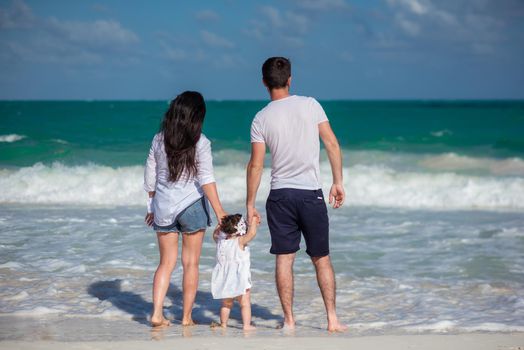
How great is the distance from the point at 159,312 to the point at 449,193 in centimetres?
1132

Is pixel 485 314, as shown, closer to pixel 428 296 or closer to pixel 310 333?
pixel 428 296

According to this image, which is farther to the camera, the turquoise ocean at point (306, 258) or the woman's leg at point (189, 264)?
the turquoise ocean at point (306, 258)

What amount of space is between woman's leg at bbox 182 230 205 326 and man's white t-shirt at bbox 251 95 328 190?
2.70ft

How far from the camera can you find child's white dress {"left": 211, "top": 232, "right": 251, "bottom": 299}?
199 inches

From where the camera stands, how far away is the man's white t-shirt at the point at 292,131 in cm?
477

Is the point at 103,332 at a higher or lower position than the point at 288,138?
lower

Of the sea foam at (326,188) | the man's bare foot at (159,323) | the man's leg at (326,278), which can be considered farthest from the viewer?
the sea foam at (326,188)

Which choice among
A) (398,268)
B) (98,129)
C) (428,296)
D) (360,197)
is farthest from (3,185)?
(98,129)

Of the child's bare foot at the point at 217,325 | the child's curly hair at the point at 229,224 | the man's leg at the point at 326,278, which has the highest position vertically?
the child's curly hair at the point at 229,224

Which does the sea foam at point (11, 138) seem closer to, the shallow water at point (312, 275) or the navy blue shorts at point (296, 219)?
the shallow water at point (312, 275)

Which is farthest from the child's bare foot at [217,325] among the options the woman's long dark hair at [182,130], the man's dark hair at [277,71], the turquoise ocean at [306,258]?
the man's dark hair at [277,71]

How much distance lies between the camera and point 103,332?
5.12 meters

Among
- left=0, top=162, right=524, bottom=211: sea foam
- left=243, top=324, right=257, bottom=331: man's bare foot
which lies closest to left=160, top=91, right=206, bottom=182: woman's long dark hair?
left=243, top=324, right=257, bottom=331: man's bare foot

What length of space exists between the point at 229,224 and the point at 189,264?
1.49ft
